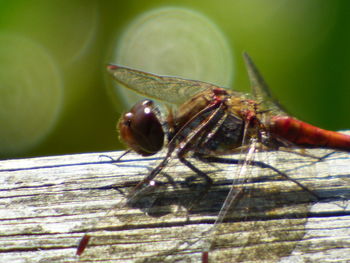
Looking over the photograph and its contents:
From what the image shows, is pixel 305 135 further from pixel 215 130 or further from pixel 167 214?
pixel 167 214

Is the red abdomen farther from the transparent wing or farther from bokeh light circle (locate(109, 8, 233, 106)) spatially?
bokeh light circle (locate(109, 8, 233, 106))

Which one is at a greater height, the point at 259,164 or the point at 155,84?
the point at 155,84

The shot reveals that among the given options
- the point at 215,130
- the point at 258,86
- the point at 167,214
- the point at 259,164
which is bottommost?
the point at 167,214

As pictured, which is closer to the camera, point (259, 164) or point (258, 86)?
point (259, 164)

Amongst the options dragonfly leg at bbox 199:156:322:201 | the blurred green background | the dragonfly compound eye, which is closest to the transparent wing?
the blurred green background

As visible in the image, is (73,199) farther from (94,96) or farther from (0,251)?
(94,96)

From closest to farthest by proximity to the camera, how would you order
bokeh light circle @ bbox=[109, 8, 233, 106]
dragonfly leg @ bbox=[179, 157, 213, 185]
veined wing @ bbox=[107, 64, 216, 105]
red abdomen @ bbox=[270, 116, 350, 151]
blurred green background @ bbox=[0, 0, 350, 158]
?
dragonfly leg @ bbox=[179, 157, 213, 185] → red abdomen @ bbox=[270, 116, 350, 151] → veined wing @ bbox=[107, 64, 216, 105] → blurred green background @ bbox=[0, 0, 350, 158] → bokeh light circle @ bbox=[109, 8, 233, 106]

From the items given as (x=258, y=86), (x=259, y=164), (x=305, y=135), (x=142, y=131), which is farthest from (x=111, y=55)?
(x=259, y=164)
